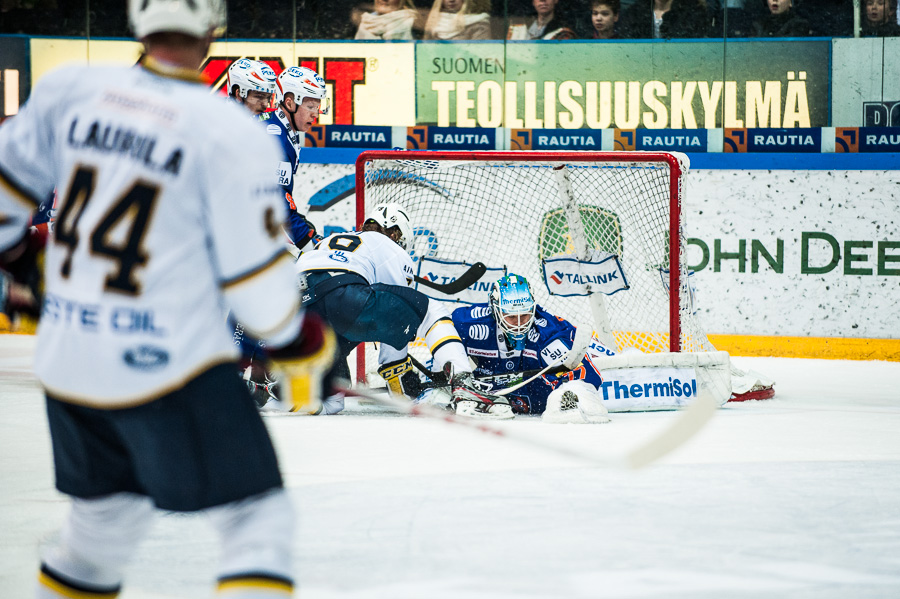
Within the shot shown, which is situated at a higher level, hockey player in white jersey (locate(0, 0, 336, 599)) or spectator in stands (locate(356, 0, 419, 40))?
spectator in stands (locate(356, 0, 419, 40))

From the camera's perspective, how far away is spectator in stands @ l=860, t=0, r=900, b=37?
21.3 feet

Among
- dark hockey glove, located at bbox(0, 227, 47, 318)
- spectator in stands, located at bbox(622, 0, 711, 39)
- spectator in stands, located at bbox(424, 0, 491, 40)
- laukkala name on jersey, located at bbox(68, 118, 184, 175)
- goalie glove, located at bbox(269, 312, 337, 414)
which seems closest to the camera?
laukkala name on jersey, located at bbox(68, 118, 184, 175)

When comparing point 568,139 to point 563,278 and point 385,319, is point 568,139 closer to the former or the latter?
point 563,278

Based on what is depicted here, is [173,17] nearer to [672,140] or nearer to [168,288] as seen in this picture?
[168,288]

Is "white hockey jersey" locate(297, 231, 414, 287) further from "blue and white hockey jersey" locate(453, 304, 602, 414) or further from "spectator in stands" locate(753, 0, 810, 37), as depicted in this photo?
"spectator in stands" locate(753, 0, 810, 37)

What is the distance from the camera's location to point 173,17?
1562mm

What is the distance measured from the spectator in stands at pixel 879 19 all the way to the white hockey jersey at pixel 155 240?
18.9ft

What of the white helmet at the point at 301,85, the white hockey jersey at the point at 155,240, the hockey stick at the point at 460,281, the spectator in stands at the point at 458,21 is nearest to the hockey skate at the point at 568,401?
the hockey stick at the point at 460,281

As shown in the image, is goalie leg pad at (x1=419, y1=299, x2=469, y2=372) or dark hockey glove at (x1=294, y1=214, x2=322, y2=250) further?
dark hockey glove at (x1=294, y1=214, x2=322, y2=250)

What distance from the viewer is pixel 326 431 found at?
4301 millimetres

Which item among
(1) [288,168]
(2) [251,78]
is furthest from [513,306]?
(2) [251,78]

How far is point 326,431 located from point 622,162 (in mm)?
1851

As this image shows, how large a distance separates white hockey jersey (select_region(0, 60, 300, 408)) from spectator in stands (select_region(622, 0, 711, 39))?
5.71m

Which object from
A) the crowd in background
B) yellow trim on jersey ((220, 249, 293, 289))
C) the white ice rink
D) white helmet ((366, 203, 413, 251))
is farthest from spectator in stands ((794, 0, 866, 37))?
yellow trim on jersey ((220, 249, 293, 289))
